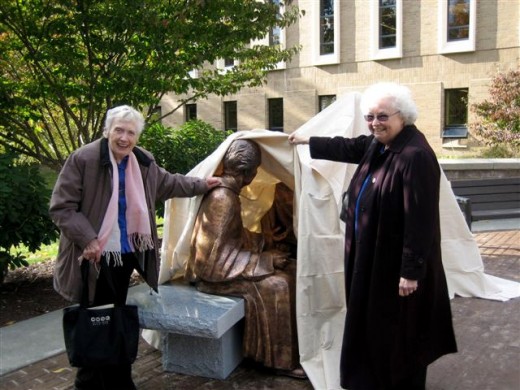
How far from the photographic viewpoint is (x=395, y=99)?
3137 mm

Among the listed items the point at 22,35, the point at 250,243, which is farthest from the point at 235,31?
the point at 250,243

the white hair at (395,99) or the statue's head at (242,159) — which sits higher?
the white hair at (395,99)

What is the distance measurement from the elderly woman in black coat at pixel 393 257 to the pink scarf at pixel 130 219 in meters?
1.27

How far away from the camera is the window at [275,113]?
1011 inches

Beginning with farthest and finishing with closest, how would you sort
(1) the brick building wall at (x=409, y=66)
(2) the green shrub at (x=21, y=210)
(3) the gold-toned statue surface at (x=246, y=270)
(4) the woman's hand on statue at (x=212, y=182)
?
1. (1) the brick building wall at (x=409, y=66)
2. (2) the green shrub at (x=21, y=210)
3. (4) the woman's hand on statue at (x=212, y=182)
4. (3) the gold-toned statue surface at (x=246, y=270)

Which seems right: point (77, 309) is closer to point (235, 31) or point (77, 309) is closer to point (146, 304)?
point (146, 304)

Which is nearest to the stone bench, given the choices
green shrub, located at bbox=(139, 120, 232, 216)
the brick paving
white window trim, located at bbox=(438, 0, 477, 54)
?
the brick paving

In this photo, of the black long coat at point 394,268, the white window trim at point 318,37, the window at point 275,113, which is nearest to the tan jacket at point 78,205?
the black long coat at point 394,268

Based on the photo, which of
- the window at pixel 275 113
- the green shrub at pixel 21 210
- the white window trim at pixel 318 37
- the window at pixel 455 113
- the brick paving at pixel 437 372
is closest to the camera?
the brick paving at pixel 437 372

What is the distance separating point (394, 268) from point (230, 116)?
80.0 feet

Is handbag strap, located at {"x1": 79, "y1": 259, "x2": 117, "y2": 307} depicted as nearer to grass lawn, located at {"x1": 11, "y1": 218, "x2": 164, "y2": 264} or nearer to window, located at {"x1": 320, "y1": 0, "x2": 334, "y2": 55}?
grass lawn, located at {"x1": 11, "y1": 218, "x2": 164, "y2": 264}

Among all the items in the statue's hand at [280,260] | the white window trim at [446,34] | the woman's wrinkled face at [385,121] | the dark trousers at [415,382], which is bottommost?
the dark trousers at [415,382]

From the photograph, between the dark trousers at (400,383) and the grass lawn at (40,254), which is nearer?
the dark trousers at (400,383)

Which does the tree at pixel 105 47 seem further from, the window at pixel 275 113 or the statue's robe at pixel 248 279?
the window at pixel 275 113
